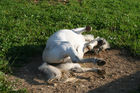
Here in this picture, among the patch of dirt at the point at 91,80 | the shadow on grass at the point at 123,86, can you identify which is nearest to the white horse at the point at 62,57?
the patch of dirt at the point at 91,80

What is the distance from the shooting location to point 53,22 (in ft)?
24.0

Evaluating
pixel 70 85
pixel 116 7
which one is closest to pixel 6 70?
pixel 70 85

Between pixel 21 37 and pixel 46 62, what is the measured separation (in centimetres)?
151

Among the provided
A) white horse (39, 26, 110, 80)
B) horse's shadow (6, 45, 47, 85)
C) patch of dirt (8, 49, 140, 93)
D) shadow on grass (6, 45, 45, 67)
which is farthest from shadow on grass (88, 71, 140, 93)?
shadow on grass (6, 45, 45, 67)

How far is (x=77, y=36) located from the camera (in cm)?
578

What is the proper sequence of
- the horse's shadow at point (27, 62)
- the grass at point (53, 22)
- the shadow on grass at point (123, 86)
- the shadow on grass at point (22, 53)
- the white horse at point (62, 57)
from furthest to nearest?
the grass at point (53, 22) → the shadow on grass at point (22, 53) → the horse's shadow at point (27, 62) → the white horse at point (62, 57) → the shadow on grass at point (123, 86)

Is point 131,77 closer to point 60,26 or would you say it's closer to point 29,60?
point 29,60

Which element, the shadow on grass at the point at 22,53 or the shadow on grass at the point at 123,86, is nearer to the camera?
the shadow on grass at the point at 123,86

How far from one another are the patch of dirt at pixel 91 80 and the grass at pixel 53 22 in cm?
33

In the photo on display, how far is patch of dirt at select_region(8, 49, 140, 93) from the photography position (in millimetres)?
4402

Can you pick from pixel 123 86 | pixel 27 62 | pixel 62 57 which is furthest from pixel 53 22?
pixel 123 86

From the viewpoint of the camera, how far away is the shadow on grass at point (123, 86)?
4327 mm

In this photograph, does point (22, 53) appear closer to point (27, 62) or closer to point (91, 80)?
point (27, 62)

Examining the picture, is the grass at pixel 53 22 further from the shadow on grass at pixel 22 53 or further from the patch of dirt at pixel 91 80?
the patch of dirt at pixel 91 80
